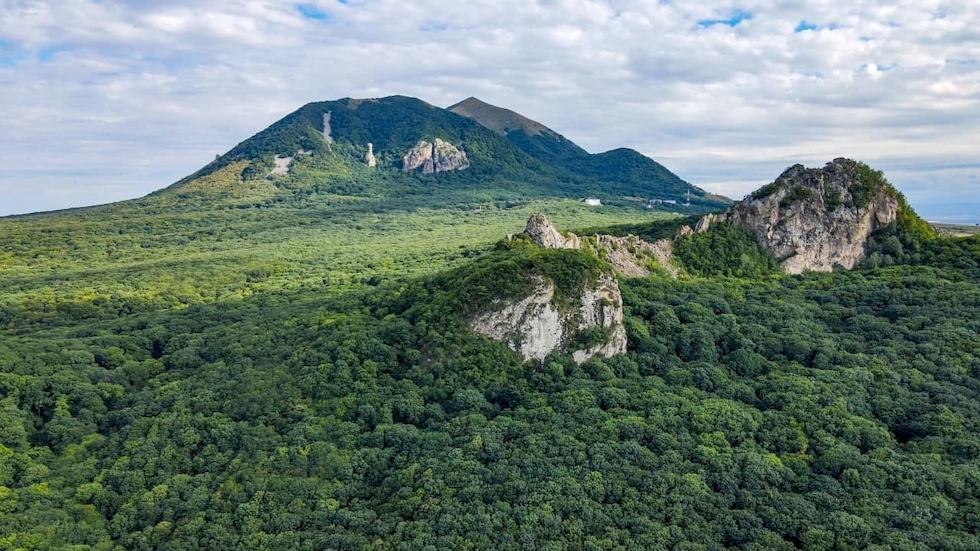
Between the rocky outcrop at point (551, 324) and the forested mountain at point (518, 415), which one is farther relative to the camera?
the rocky outcrop at point (551, 324)

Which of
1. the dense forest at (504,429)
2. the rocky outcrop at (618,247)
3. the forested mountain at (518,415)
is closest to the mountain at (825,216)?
the forested mountain at (518,415)

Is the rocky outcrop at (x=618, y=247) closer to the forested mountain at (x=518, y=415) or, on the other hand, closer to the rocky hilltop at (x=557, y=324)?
the forested mountain at (x=518, y=415)

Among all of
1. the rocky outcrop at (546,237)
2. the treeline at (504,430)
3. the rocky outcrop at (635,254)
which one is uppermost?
the rocky outcrop at (546,237)

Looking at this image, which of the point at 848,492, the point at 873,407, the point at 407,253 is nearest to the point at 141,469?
the point at 848,492

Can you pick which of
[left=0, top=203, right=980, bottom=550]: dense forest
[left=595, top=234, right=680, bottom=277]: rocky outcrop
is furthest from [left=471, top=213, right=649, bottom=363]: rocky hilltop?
[left=595, top=234, right=680, bottom=277]: rocky outcrop

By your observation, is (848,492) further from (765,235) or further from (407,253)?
(407,253)

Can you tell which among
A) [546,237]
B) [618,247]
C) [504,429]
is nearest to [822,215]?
[618,247]

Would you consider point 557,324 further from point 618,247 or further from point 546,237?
point 618,247

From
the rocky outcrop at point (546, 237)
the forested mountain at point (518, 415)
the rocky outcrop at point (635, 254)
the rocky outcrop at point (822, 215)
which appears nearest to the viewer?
the forested mountain at point (518, 415)
